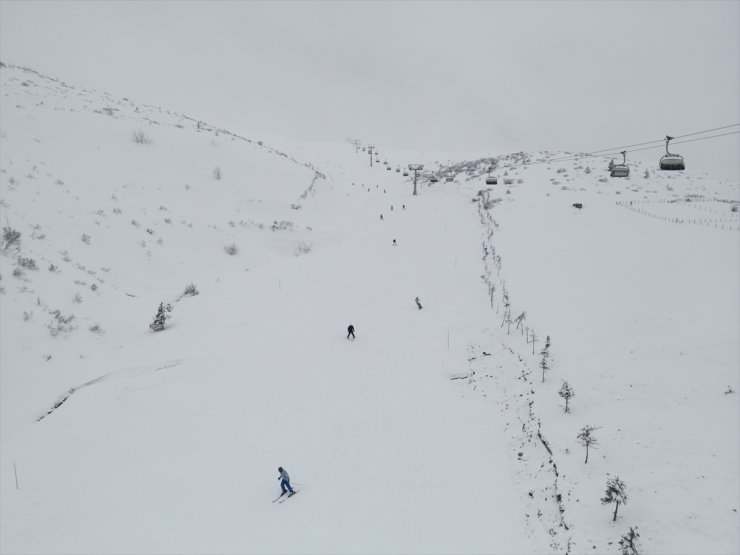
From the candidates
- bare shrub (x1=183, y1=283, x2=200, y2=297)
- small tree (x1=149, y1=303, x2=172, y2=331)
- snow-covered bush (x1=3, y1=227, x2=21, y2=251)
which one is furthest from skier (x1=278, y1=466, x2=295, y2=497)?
snow-covered bush (x1=3, y1=227, x2=21, y2=251)

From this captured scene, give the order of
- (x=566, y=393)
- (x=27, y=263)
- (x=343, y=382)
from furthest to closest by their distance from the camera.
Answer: (x=27, y=263), (x=343, y=382), (x=566, y=393)

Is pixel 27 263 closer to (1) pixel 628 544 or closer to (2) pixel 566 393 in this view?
(2) pixel 566 393

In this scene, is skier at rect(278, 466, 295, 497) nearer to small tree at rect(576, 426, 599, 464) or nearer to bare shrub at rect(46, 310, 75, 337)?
small tree at rect(576, 426, 599, 464)

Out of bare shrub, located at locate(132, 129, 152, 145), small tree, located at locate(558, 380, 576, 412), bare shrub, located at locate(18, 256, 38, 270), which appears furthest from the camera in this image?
bare shrub, located at locate(132, 129, 152, 145)

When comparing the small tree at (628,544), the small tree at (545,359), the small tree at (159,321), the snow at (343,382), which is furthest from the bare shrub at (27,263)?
the small tree at (628,544)

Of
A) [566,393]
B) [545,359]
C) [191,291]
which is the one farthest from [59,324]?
[545,359]

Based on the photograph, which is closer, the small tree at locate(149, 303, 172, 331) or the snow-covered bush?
the snow-covered bush

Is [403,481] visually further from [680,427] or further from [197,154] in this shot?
[197,154]
